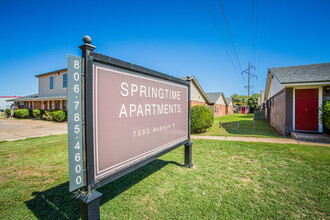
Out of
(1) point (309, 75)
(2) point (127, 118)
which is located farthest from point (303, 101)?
(2) point (127, 118)

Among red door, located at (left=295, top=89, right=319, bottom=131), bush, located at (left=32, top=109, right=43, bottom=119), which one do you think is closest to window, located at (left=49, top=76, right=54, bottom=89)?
bush, located at (left=32, top=109, right=43, bottom=119)

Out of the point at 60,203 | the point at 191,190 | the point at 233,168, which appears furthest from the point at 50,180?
the point at 233,168

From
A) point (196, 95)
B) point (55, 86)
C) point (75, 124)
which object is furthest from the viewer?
point (196, 95)

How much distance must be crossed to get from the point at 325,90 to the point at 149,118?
10.5 m

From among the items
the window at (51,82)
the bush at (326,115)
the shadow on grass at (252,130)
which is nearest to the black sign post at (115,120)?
the shadow on grass at (252,130)

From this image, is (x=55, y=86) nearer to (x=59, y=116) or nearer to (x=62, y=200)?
(x=59, y=116)

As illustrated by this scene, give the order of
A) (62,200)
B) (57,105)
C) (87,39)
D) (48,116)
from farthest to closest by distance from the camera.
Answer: (57,105) → (48,116) → (62,200) → (87,39)

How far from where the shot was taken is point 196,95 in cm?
2205

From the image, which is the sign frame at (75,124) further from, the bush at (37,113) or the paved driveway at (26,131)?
the bush at (37,113)

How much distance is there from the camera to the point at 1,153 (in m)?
5.80

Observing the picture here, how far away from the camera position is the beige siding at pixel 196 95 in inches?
811

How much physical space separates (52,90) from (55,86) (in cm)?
84

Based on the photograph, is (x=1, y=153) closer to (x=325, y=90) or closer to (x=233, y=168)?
(x=233, y=168)

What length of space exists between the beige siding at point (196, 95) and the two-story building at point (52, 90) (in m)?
15.0
